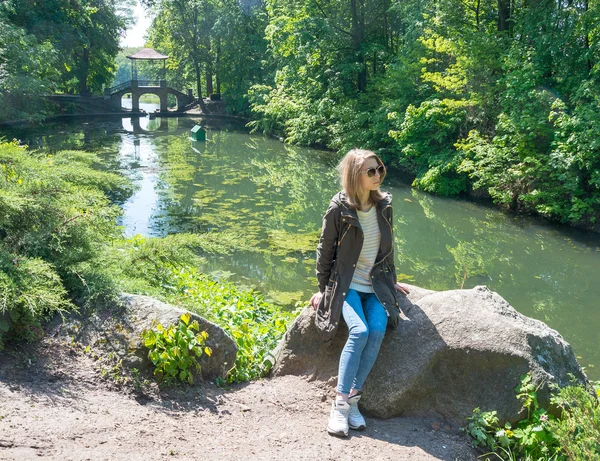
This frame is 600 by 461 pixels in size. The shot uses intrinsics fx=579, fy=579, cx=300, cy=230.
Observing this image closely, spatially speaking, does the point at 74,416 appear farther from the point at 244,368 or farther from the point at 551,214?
the point at 551,214

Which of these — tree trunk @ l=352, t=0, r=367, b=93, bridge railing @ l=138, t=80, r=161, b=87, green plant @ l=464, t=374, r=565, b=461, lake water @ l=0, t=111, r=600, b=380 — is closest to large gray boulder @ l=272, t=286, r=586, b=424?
green plant @ l=464, t=374, r=565, b=461

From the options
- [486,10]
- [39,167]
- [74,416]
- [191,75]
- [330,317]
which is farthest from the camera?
[191,75]

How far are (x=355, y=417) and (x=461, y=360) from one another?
77 centimetres

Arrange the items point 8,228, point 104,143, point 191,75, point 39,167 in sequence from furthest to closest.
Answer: point 191,75
point 104,143
point 39,167
point 8,228

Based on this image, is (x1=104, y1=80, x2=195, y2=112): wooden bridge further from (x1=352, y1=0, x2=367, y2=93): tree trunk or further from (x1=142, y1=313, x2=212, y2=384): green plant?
(x1=142, y1=313, x2=212, y2=384): green plant

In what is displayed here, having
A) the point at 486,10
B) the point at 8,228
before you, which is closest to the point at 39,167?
the point at 8,228

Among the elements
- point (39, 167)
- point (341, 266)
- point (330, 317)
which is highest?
point (39, 167)

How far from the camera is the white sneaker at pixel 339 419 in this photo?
3.32m

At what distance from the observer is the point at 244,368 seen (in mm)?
4242

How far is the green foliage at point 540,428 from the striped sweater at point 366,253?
102 cm

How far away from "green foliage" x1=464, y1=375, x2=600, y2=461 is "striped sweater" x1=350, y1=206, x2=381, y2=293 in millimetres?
1015

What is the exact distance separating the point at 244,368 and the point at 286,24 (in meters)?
22.7

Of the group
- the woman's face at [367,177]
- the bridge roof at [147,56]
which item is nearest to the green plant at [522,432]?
the woman's face at [367,177]

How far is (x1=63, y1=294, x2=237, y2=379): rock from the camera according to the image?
3758 millimetres
